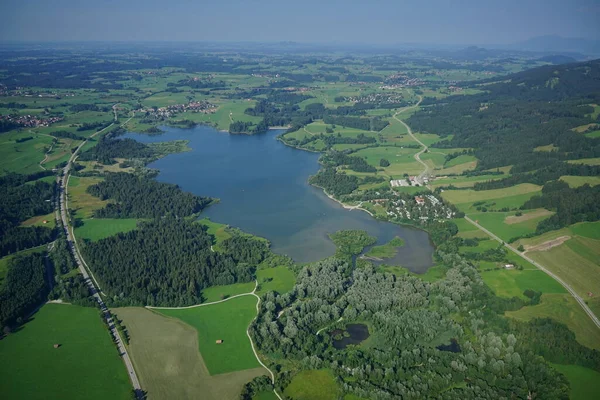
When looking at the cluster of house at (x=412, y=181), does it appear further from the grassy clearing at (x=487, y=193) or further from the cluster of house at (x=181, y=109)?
the cluster of house at (x=181, y=109)

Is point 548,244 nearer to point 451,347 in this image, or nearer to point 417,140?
point 451,347

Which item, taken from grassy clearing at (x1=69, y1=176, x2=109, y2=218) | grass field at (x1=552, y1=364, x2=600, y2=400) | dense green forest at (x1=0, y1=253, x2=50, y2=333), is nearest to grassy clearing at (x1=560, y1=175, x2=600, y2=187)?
grass field at (x1=552, y1=364, x2=600, y2=400)

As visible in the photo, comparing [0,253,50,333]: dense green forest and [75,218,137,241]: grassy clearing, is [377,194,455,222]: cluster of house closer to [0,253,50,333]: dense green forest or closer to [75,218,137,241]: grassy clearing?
[75,218,137,241]: grassy clearing

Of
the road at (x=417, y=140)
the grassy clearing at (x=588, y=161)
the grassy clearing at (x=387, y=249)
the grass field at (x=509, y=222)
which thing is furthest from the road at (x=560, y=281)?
the grassy clearing at (x=588, y=161)

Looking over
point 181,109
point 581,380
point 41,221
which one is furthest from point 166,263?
point 181,109

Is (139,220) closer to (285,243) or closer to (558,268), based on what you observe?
(285,243)

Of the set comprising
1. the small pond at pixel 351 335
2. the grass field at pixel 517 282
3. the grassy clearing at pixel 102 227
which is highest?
the grass field at pixel 517 282
